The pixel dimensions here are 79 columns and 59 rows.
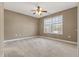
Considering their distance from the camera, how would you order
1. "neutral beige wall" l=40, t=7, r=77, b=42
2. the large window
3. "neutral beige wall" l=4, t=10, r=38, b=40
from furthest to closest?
the large window < "neutral beige wall" l=4, t=10, r=38, b=40 < "neutral beige wall" l=40, t=7, r=77, b=42

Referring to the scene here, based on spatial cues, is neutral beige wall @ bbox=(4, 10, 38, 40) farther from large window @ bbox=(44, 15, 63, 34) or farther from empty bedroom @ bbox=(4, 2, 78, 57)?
large window @ bbox=(44, 15, 63, 34)

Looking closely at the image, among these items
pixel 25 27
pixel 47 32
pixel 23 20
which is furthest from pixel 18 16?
pixel 47 32

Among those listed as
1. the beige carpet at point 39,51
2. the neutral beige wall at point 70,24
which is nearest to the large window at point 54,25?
the neutral beige wall at point 70,24

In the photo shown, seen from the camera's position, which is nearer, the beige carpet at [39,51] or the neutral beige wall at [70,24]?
the beige carpet at [39,51]

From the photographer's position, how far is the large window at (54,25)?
237 inches

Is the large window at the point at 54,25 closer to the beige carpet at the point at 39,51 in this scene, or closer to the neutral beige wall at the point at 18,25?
the neutral beige wall at the point at 18,25

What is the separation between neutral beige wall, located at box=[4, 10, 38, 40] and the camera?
530 centimetres

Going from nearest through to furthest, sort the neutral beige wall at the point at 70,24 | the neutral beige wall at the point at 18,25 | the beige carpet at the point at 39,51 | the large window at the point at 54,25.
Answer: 1. the beige carpet at the point at 39,51
2. the neutral beige wall at the point at 70,24
3. the neutral beige wall at the point at 18,25
4. the large window at the point at 54,25

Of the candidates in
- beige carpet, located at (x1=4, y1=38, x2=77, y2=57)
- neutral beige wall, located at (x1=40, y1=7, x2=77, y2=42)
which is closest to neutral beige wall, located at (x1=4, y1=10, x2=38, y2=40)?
beige carpet, located at (x1=4, y1=38, x2=77, y2=57)

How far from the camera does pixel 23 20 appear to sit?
21.9 feet

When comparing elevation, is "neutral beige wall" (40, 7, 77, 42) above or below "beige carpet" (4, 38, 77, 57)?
above

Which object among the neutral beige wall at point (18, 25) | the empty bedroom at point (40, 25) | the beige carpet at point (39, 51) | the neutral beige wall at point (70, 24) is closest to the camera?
the beige carpet at point (39, 51)

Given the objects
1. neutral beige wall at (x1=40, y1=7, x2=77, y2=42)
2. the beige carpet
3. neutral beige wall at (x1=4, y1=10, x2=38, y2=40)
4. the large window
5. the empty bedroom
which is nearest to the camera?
the beige carpet

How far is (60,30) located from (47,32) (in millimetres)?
1622
